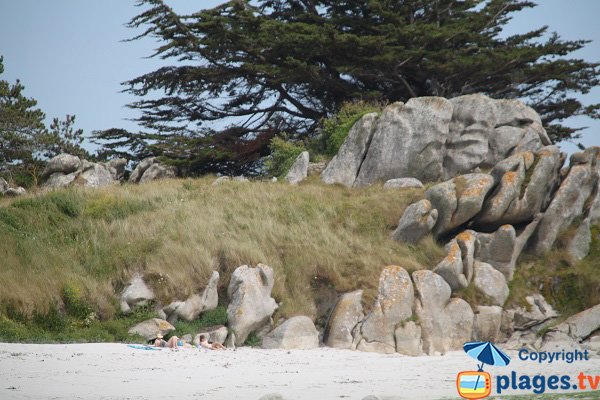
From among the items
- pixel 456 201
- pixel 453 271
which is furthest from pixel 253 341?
pixel 456 201

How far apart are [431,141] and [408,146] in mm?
896

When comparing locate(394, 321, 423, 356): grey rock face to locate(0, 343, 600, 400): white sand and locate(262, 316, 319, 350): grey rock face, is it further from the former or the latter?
locate(262, 316, 319, 350): grey rock face

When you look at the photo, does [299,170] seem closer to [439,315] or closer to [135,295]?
[439,315]

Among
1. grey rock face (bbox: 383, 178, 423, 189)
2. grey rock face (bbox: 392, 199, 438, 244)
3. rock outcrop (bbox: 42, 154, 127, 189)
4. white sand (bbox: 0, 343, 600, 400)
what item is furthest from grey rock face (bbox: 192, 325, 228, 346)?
rock outcrop (bbox: 42, 154, 127, 189)

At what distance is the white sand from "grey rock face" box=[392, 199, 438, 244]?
562 centimetres

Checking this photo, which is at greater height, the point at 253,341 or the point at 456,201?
the point at 456,201

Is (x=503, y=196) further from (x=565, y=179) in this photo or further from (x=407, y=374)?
(x=407, y=374)

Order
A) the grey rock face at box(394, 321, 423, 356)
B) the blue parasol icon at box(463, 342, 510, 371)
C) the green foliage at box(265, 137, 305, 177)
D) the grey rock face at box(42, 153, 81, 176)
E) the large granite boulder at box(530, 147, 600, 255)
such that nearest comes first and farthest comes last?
the blue parasol icon at box(463, 342, 510, 371) < the grey rock face at box(394, 321, 423, 356) < the large granite boulder at box(530, 147, 600, 255) < the green foliage at box(265, 137, 305, 177) < the grey rock face at box(42, 153, 81, 176)

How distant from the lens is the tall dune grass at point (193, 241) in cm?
1822

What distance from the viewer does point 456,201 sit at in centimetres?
2194

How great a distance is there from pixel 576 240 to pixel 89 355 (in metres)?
14.9

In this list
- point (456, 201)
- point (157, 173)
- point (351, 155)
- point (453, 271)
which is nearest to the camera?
point (453, 271)

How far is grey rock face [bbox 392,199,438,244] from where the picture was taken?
2162cm

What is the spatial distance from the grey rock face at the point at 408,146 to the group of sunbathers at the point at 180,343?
11.9 meters
